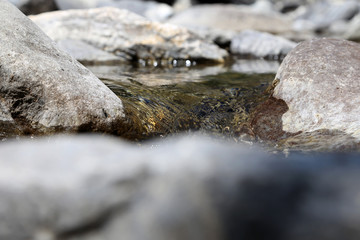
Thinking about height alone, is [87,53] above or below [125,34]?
below

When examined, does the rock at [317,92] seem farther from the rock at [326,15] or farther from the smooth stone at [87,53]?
the rock at [326,15]

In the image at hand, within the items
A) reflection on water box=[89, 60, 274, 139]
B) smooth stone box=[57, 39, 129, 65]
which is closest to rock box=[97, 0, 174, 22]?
smooth stone box=[57, 39, 129, 65]

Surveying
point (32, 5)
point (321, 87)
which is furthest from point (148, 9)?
point (321, 87)

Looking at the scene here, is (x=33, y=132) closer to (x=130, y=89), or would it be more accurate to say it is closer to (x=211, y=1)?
(x=130, y=89)

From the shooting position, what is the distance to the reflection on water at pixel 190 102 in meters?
3.13

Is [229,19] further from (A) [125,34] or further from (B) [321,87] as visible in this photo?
(B) [321,87]

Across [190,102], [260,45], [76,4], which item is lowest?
[190,102]

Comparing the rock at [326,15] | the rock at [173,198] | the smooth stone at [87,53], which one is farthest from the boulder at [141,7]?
the rock at [173,198]

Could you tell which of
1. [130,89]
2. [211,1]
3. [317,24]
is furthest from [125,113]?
[211,1]

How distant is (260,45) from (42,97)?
310 inches

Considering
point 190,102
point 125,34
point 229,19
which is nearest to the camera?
point 190,102

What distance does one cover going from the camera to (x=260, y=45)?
939cm

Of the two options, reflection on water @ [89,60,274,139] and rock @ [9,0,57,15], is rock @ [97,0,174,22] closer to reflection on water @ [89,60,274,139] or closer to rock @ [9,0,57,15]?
rock @ [9,0,57,15]

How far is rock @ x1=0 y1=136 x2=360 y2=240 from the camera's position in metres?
1.09
